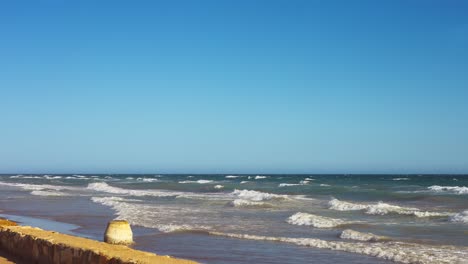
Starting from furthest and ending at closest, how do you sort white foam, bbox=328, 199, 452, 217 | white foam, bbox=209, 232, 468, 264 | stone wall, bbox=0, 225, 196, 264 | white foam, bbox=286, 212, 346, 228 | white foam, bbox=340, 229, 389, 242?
white foam, bbox=328, 199, 452, 217 < white foam, bbox=286, 212, 346, 228 < white foam, bbox=340, 229, 389, 242 < white foam, bbox=209, 232, 468, 264 < stone wall, bbox=0, 225, 196, 264

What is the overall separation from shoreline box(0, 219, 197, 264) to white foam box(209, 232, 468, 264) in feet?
19.1

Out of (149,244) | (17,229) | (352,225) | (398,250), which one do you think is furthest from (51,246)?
(352,225)

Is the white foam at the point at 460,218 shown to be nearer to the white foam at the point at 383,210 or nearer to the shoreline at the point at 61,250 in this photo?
the white foam at the point at 383,210

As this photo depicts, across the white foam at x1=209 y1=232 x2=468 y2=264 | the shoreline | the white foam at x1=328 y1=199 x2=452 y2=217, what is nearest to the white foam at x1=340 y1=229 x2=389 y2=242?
the white foam at x1=209 y1=232 x2=468 y2=264

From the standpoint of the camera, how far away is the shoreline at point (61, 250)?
5.79 m

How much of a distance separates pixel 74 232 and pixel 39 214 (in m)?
6.63

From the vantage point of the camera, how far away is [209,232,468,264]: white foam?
1012 cm

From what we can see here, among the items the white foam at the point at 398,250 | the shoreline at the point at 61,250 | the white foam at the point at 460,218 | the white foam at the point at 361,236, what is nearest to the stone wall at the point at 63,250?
the shoreline at the point at 61,250

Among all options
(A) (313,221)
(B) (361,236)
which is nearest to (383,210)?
(A) (313,221)

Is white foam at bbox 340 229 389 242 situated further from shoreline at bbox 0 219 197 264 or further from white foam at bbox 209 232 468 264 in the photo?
shoreline at bbox 0 219 197 264

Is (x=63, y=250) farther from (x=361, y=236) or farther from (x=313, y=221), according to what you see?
(x=313, y=221)

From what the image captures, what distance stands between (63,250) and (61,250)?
0.06m

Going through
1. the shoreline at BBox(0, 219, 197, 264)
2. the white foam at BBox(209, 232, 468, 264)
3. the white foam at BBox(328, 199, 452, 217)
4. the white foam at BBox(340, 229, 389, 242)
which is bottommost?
the white foam at BBox(209, 232, 468, 264)

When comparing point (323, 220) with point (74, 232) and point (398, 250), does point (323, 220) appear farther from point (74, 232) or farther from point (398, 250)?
point (74, 232)
